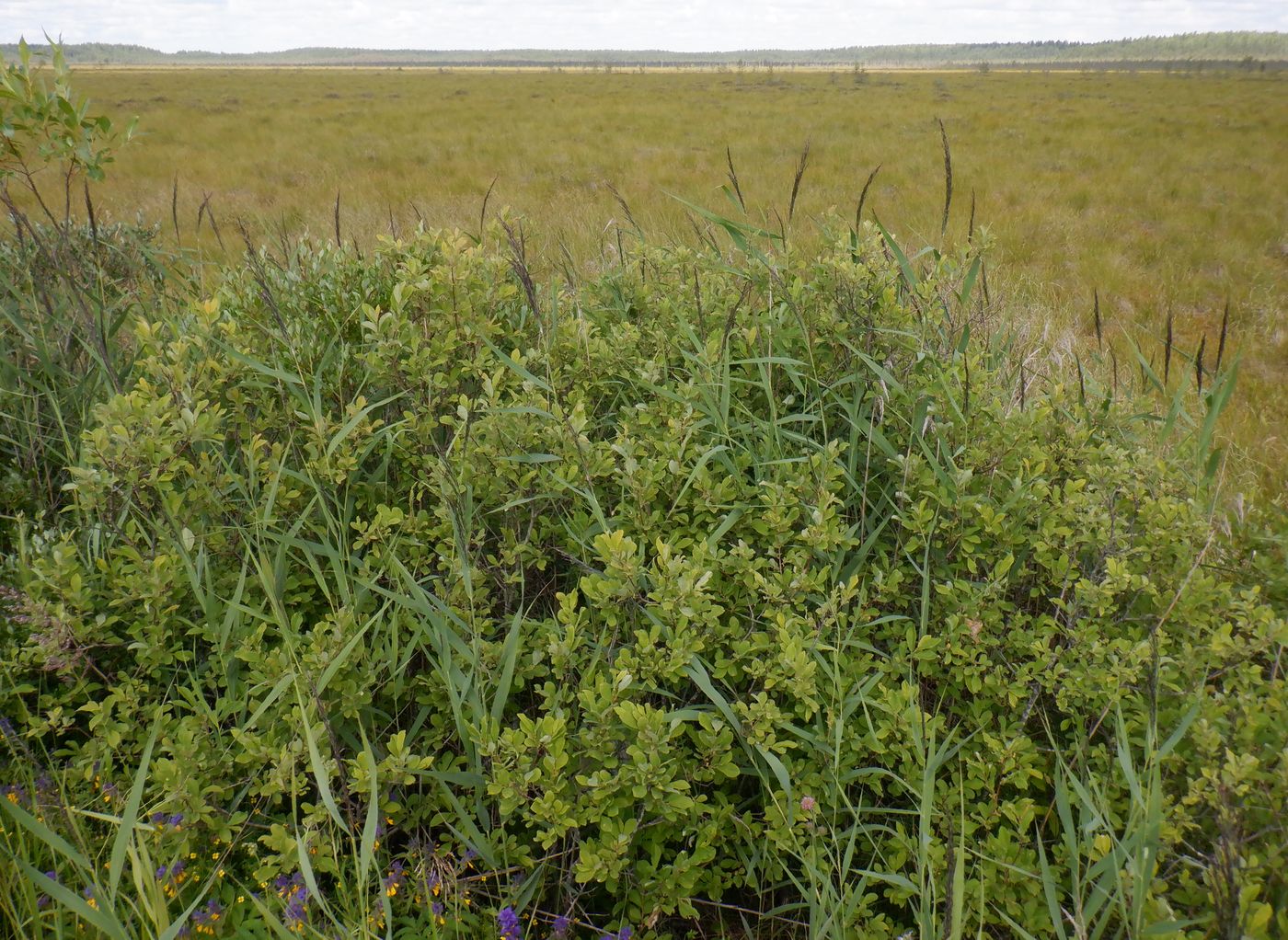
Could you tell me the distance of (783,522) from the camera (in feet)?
6.26

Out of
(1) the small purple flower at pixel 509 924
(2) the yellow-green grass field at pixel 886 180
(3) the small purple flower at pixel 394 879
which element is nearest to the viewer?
(1) the small purple flower at pixel 509 924

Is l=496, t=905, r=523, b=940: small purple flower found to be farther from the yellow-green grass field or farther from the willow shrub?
the yellow-green grass field

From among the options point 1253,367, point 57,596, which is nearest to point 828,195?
point 1253,367

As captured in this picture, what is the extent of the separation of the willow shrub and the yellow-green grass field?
1084 mm

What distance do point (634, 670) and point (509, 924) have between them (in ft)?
1.82

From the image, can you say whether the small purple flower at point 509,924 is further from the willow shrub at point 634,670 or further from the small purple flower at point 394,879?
the small purple flower at point 394,879

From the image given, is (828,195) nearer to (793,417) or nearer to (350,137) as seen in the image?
(793,417)

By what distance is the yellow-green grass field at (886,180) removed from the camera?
628cm

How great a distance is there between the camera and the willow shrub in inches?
60.0

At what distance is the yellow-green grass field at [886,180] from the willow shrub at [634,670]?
1.08 m

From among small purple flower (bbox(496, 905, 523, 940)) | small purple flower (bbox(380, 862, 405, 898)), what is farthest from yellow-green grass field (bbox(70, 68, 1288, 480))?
small purple flower (bbox(380, 862, 405, 898))

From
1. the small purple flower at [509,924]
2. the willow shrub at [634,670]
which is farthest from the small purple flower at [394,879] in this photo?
the small purple flower at [509,924]

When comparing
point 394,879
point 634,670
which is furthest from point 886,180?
point 394,879

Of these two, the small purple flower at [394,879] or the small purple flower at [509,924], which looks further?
the small purple flower at [394,879]
